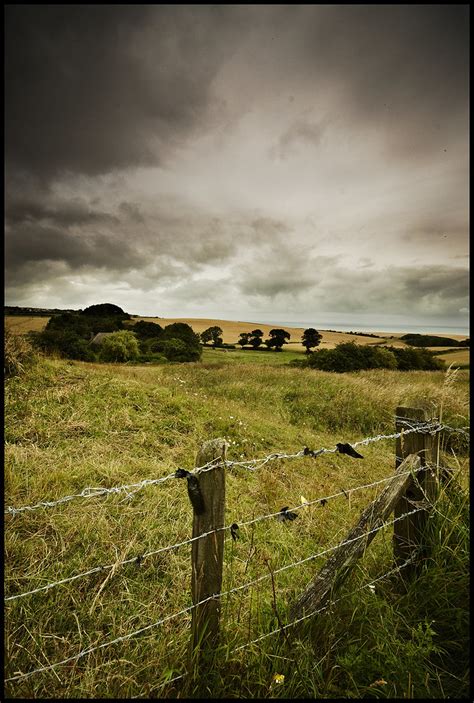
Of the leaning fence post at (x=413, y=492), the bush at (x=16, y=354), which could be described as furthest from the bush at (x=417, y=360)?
the leaning fence post at (x=413, y=492)

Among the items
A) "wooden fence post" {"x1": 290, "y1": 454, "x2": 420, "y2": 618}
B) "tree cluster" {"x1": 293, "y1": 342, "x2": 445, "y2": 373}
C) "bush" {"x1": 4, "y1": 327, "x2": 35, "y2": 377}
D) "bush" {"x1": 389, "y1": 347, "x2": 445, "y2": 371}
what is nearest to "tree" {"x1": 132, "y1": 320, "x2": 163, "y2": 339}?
"tree cluster" {"x1": 293, "y1": 342, "x2": 445, "y2": 373}

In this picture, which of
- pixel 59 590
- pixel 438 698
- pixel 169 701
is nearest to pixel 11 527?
pixel 59 590

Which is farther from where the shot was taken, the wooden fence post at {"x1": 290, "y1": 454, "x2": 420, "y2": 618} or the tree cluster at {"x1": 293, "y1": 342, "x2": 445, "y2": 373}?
the tree cluster at {"x1": 293, "y1": 342, "x2": 445, "y2": 373}

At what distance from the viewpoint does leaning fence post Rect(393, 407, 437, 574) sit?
2695mm

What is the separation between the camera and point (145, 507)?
4426 millimetres

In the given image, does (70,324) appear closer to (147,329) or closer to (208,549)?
(147,329)

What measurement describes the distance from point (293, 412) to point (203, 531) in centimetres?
1046

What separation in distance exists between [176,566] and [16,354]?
7712 mm

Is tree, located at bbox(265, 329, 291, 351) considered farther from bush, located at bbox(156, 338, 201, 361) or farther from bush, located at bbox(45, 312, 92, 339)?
bush, located at bbox(45, 312, 92, 339)

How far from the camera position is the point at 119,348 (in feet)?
91.4

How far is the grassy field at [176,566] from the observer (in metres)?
1.96

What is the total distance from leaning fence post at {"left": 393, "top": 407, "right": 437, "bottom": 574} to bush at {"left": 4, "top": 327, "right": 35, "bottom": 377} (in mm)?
8761

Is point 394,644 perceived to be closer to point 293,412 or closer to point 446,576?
point 446,576

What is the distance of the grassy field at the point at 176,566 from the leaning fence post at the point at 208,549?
0.15 m
